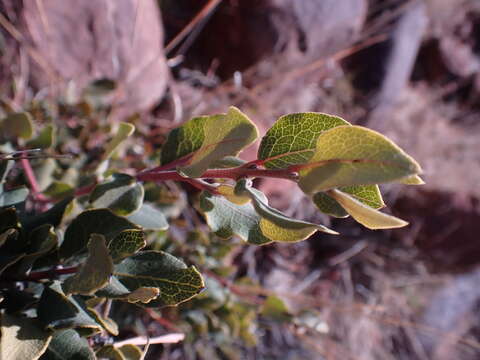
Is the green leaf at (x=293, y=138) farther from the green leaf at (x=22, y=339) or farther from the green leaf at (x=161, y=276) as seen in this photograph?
the green leaf at (x=22, y=339)

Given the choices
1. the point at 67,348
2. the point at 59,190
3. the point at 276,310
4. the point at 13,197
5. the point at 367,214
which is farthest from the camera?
the point at 276,310

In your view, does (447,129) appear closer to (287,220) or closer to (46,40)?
(46,40)

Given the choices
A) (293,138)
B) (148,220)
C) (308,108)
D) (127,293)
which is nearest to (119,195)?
(148,220)

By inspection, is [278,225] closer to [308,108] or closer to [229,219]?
[229,219]

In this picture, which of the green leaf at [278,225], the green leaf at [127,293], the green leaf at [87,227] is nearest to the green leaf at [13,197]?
the green leaf at [87,227]

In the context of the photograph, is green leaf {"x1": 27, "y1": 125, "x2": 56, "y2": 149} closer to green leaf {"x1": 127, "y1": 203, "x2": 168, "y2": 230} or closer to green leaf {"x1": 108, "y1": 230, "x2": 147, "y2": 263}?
green leaf {"x1": 127, "y1": 203, "x2": 168, "y2": 230}

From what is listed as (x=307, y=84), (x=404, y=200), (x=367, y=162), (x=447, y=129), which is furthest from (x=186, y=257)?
(x=447, y=129)

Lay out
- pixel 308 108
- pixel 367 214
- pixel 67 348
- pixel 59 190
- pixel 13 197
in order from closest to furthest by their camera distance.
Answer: pixel 367 214
pixel 67 348
pixel 13 197
pixel 59 190
pixel 308 108

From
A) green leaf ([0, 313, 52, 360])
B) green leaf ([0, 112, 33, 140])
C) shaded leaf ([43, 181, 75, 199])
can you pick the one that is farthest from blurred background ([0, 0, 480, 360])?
green leaf ([0, 313, 52, 360])
